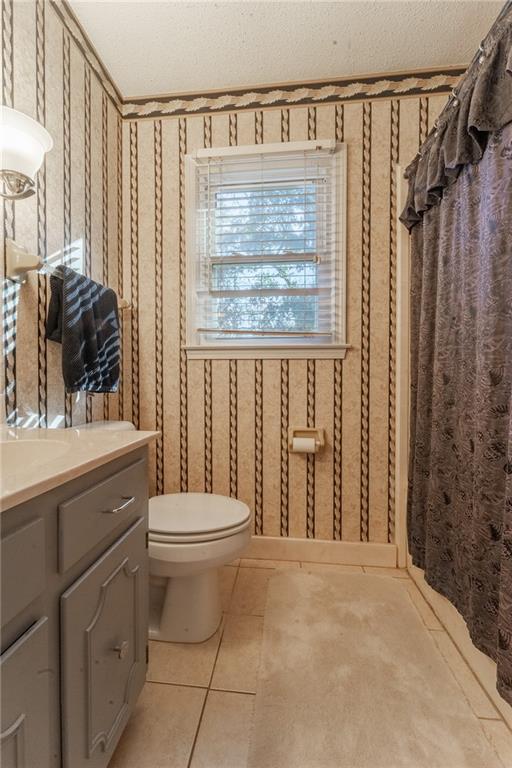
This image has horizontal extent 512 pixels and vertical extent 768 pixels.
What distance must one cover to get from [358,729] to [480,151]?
5.48 feet

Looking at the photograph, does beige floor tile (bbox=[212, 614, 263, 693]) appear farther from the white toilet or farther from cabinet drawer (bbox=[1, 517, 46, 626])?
cabinet drawer (bbox=[1, 517, 46, 626])

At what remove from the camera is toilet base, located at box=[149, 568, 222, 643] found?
125 centimetres

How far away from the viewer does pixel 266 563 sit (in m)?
1.75

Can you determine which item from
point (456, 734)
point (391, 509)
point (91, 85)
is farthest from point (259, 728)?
point (91, 85)

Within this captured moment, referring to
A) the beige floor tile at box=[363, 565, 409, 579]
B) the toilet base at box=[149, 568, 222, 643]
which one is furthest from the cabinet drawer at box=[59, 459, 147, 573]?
the beige floor tile at box=[363, 565, 409, 579]

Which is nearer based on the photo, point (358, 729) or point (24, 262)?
point (358, 729)

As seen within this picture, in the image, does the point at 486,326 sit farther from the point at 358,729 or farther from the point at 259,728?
the point at 259,728

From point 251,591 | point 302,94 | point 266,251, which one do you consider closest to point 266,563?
point 251,591

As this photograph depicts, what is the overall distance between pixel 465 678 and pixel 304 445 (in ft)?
3.15

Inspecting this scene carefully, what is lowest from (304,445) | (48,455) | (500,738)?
(500,738)

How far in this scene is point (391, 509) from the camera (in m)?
1.74

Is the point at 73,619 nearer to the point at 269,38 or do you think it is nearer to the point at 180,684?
the point at 180,684

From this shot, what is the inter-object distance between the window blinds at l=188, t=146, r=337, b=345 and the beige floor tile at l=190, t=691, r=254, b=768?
1.36m

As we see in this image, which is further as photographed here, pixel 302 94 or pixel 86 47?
pixel 302 94
